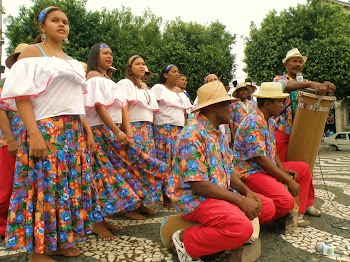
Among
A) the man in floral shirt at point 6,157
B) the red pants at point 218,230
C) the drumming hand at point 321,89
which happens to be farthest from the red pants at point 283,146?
the man in floral shirt at point 6,157

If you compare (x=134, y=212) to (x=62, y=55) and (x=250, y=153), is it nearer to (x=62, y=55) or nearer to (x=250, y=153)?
(x=250, y=153)

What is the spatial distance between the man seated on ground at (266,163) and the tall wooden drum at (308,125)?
0.20 m

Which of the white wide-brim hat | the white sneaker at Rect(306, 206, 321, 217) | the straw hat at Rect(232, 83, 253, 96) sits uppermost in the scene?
the straw hat at Rect(232, 83, 253, 96)

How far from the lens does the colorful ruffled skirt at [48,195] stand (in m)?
2.44

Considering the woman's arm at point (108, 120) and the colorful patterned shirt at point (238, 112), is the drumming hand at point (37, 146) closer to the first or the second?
the woman's arm at point (108, 120)

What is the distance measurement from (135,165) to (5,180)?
4.53 feet

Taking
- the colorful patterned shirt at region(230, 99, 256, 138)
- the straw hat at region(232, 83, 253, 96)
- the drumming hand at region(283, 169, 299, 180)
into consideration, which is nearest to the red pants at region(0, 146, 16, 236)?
the drumming hand at region(283, 169, 299, 180)

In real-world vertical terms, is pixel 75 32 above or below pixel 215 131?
above

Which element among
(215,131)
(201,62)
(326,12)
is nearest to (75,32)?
(201,62)

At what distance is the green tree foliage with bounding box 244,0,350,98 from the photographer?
15555 mm

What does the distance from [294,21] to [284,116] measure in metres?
14.4

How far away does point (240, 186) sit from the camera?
2895 mm

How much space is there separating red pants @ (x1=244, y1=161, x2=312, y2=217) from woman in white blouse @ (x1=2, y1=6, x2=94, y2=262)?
1765 millimetres

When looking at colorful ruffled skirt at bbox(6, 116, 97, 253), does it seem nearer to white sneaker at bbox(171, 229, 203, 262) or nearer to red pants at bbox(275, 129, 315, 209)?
white sneaker at bbox(171, 229, 203, 262)
